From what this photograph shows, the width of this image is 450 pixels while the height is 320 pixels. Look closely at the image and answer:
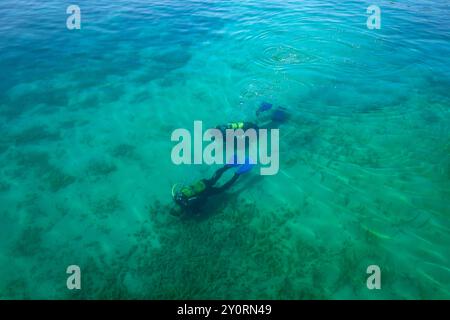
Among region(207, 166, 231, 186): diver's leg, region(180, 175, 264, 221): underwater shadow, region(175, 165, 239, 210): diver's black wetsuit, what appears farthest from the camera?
region(207, 166, 231, 186): diver's leg

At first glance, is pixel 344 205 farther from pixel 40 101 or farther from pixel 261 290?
pixel 40 101

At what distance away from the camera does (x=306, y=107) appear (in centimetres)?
1216

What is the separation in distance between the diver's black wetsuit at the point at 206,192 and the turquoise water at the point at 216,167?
367 mm

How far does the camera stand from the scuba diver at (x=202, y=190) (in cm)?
809

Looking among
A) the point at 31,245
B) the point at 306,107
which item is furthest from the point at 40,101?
the point at 306,107

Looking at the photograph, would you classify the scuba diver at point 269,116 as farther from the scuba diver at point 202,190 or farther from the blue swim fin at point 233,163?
the scuba diver at point 202,190

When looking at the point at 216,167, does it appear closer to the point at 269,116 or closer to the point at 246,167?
the point at 246,167

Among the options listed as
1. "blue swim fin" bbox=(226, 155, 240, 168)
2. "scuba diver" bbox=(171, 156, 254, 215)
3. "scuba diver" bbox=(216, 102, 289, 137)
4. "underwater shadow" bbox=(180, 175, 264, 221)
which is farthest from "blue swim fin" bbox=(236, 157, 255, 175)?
"scuba diver" bbox=(216, 102, 289, 137)

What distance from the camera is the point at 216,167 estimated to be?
9.88 m

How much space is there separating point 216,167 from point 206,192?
151cm

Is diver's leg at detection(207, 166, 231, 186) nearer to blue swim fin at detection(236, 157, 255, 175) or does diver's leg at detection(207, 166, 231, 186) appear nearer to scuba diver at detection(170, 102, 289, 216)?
scuba diver at detection(170, 102, 289, 216)

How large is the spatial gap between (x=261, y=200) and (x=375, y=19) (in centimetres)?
1660

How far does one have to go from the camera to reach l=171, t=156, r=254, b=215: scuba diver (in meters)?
8.09

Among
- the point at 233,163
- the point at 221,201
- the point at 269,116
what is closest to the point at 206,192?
the point at 221,201
